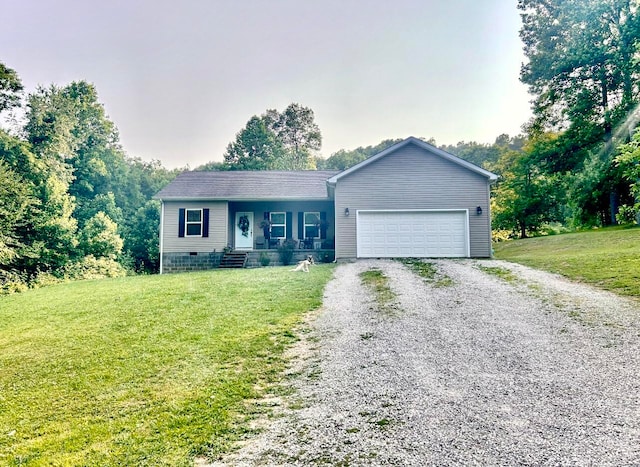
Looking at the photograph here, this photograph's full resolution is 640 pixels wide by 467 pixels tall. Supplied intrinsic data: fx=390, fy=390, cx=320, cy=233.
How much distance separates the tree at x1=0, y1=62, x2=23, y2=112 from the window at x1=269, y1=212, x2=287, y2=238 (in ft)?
44.1

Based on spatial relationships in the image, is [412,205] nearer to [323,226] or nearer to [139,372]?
[323,226]

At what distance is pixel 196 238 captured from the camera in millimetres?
17328

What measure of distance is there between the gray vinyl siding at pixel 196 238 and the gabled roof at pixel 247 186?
16.4 inches

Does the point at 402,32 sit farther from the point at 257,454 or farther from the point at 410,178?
the point at 257,454

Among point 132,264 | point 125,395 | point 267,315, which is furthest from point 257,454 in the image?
point 132,264

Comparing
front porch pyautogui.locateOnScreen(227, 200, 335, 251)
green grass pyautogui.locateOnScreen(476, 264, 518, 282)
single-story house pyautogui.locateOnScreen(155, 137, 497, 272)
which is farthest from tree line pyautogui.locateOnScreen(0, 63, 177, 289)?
green grass pyautogui.locateOnScreen(476, 264, 518, 282)

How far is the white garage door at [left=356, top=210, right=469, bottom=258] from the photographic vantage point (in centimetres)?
1469

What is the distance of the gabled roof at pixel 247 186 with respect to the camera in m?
17.4

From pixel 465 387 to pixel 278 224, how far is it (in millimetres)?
14676

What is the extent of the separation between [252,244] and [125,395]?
14.0 meters

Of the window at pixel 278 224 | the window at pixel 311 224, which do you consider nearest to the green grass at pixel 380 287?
the window at pixel 311 224

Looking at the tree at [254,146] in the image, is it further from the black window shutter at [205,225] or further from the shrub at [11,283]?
the shrub at [11,283]

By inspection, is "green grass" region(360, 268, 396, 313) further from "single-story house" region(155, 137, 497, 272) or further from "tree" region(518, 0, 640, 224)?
"tree" region(518, 0, 640, 224)

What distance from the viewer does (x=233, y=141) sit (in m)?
39.8
